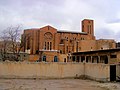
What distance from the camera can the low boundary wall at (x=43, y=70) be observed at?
113 feet

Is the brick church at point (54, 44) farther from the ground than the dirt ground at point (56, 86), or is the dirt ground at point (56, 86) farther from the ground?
the brick church at point (54, 44)

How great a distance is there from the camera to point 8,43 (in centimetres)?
6216

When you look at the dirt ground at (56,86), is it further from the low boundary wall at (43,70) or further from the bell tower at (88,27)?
the bell tower at (88,27)

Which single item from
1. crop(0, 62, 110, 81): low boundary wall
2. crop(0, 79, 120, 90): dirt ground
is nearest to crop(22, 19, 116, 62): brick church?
crop(0, 62, 110, 81): low boundary wall

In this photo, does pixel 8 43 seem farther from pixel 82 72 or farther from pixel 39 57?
pixel 82 72

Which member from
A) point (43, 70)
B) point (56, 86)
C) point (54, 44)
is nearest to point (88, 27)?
point (54, 44)

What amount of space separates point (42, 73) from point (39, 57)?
125 feet

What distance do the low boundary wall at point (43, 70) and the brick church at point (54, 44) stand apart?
118ft

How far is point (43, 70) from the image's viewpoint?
35.4m

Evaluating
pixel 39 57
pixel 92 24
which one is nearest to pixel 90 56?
pixel 39 57

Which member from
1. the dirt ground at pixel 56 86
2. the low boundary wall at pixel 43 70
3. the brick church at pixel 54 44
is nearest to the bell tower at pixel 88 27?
the brick church at pixel 54 44

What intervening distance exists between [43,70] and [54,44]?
146 feet

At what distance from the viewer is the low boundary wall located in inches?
1359

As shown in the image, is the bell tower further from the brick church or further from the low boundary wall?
the low boundary wall
